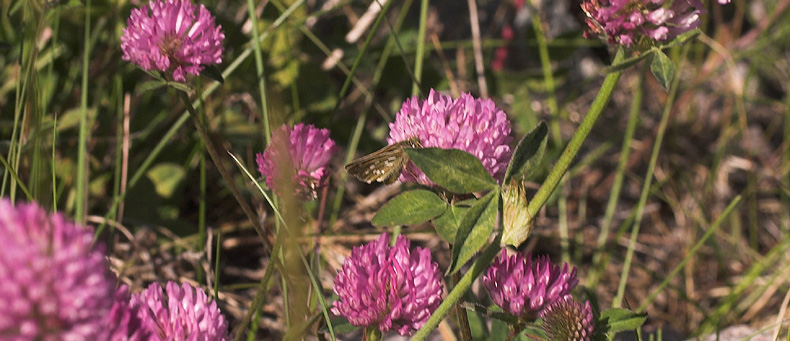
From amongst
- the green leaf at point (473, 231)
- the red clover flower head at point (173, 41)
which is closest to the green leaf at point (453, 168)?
the green leaf at point (473, 231)

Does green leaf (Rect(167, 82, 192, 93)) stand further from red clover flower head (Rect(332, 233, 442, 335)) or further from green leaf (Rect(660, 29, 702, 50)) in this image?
green leaf (Rect(660, 29, 702, 50))

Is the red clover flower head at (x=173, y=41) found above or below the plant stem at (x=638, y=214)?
above

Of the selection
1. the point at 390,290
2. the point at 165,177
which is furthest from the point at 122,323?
the point at 165,177

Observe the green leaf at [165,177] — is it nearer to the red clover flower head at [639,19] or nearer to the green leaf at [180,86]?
the green leaf at [180,86]

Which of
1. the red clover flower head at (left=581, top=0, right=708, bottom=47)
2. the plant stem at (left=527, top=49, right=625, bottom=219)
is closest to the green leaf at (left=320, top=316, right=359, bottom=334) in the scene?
the plant stem at (left=527, top=49, right=625, bottom=219)

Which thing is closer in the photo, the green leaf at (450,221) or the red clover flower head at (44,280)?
the red clover flower head at (44,280)

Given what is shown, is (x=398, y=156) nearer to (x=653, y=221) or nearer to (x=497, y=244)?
(x=497, y=244)

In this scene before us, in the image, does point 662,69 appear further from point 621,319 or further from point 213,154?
point 213,154

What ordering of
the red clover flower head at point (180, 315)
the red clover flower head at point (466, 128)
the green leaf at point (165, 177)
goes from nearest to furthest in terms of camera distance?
the red clover flower head at point (180, 315)
the red clover flower head at point (466, 128)
the green leaf at point (165, 177)

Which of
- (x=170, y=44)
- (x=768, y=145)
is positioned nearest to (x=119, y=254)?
(x=170, y=44)
